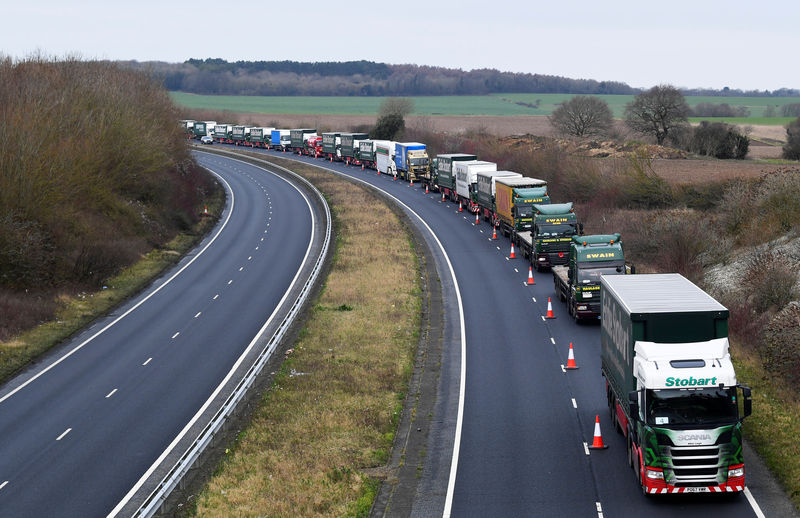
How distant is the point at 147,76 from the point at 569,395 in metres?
76.1

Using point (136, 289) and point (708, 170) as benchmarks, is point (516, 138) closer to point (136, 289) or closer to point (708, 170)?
point (708, 170)

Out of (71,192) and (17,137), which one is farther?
(71,192)

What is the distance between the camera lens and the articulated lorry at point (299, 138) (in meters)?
140

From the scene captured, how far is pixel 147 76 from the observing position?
94.6 meters

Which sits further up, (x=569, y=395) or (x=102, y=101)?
(x=102, y=101)

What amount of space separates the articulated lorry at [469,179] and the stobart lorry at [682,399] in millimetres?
52257

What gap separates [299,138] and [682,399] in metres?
125

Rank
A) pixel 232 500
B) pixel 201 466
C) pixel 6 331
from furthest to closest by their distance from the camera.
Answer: pixel 6 331
pixel 201 466
pixel 232 500

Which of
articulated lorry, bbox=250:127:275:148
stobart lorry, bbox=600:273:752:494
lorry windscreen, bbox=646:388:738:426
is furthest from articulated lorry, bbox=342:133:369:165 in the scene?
lorry windscreen, bbox=646:388:738:426

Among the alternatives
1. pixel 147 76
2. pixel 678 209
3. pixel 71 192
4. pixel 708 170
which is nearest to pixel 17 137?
pixel 71 192

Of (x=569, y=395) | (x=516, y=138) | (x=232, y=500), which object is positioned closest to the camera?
(x=232, y=500)

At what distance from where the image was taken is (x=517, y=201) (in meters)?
57.8

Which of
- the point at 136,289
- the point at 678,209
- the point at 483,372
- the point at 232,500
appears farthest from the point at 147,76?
the point at 232,500

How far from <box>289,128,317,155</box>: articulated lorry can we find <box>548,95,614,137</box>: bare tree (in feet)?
124
